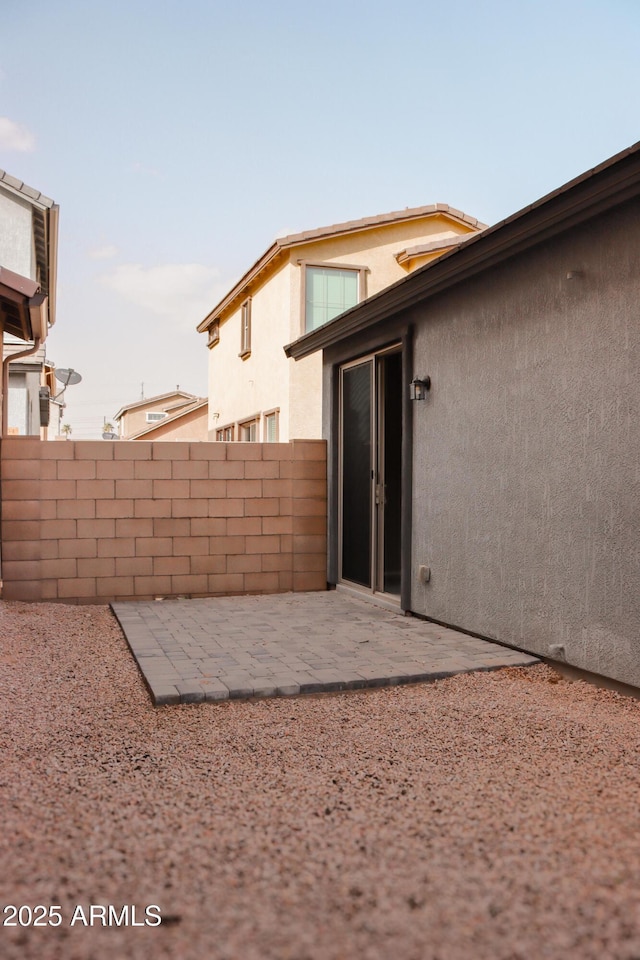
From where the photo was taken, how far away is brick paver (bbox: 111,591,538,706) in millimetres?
4223

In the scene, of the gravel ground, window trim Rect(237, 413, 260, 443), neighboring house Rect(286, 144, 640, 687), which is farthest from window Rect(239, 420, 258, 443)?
the gravel ground

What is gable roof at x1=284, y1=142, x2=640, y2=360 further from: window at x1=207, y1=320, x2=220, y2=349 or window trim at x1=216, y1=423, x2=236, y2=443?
window at x1=207, y1=320, x2=220, y2=349

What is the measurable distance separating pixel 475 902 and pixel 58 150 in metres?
17.5

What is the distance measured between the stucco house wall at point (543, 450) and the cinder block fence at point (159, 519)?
207 centimetres

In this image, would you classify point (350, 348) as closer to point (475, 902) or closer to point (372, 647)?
point (372, 647)

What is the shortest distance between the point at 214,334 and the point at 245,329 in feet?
11.3

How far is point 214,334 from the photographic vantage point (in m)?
18.8

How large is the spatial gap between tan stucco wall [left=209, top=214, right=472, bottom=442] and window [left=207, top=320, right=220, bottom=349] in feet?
11.2

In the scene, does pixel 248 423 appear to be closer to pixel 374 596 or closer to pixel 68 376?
pixel 68 376

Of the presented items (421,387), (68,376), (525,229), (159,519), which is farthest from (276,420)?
(525,229)

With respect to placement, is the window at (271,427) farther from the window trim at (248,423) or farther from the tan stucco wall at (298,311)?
the window trim at (248,423)

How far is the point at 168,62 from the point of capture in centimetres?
1065

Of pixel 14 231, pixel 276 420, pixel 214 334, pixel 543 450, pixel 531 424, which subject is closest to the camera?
pixel 543 450

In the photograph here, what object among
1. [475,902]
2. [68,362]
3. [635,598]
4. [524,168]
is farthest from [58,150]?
[68,362]
